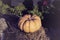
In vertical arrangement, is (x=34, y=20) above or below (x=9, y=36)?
above

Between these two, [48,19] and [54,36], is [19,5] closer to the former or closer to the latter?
[48,19]

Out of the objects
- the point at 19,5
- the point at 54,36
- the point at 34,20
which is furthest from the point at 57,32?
the point at 19,5

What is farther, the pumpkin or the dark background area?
the dark background area

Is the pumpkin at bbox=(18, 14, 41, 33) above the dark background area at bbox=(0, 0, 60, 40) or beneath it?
above

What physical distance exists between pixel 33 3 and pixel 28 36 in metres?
1.44

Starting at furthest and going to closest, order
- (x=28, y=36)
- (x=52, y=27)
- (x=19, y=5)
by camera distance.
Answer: (x=19, y=5) → (x=52, y=27) → (x=28, y=36)

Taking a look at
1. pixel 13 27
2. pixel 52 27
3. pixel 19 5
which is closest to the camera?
pixel 13 27

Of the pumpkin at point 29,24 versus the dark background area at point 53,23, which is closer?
the pumpkin at point 29,24

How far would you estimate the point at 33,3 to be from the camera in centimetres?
491

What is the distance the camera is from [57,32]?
407cm

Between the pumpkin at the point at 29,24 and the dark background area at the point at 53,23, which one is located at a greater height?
the pumpkin at the point at 29,24

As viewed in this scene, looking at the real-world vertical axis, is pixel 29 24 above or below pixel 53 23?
above

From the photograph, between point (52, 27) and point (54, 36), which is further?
point (52, 27)

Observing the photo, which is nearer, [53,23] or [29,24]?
[29,24]
